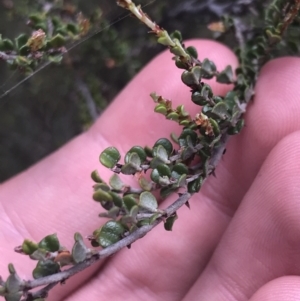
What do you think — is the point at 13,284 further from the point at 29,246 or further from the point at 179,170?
the point at 179,170

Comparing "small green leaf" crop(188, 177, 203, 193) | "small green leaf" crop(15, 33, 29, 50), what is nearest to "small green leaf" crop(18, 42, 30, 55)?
"small green leaf" crop(15, 33, 29, 50)

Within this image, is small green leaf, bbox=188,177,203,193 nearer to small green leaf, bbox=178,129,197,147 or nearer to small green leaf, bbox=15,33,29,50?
small green leaf, bbox=178,129,197,147

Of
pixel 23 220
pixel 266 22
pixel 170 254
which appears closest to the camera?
pixel 266 22

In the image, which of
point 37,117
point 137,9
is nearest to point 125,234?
point 137,9

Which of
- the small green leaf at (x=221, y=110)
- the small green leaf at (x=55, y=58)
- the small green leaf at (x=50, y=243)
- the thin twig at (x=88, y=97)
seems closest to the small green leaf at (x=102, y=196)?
the small green leaf at (x=50, y=243)

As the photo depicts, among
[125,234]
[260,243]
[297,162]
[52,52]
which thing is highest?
[52,52]

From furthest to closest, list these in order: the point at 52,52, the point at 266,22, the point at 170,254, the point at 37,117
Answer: the point at 37,117
the point at 170,254
the point at 266,22
the point at 52,52

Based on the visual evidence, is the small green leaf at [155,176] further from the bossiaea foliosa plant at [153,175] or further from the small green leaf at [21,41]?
the small green leaf at [21,41]

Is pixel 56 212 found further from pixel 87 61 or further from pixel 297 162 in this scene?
pixel 297 162
